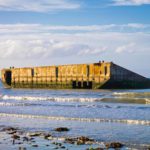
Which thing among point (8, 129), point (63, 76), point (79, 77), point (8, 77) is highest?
point (63, 76)

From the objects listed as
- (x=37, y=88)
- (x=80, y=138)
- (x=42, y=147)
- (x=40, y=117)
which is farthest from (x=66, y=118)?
(x=37, y=88)

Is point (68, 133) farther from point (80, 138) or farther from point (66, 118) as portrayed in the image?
point (66, 118)

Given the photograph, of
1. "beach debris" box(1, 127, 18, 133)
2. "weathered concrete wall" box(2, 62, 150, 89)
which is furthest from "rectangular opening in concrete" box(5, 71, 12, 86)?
"beach debris" box(1, 127, 18, 133)

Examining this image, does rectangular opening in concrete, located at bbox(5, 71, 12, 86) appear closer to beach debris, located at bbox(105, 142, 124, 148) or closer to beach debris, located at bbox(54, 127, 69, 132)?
beach debris, located at bbox(54, 127, 69, 132)

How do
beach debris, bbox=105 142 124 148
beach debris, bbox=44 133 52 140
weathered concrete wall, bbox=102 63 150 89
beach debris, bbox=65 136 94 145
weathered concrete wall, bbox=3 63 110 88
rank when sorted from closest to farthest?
1. beach debris, bbox=105 142 124 148
2. beach debris, bbox=65 136 94 145
3. beach debris, bbox=44 133 52 140
4. weathered concrete wall, bbox=102 63 150 89
5. weathered concrete wall, bbox=3 63 110 88

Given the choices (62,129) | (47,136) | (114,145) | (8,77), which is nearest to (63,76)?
(8,77)

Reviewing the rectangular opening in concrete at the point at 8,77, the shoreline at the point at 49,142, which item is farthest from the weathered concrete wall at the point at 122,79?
the shoreline at the point at 49,142

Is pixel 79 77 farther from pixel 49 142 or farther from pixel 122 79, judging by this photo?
pixel 49 142

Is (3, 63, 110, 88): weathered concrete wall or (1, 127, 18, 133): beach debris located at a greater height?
(3, 63, 110, 88): weathered concrete wall

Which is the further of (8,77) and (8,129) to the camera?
(8,77)

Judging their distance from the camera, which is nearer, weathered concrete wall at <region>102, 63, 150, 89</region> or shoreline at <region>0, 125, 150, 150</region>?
shoreline at <region>0, 125, 150, 150</region>

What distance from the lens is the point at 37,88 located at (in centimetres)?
8512

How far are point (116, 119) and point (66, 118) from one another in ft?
11.5

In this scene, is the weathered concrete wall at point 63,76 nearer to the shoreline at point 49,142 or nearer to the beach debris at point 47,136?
the shoreline at point 49,142
